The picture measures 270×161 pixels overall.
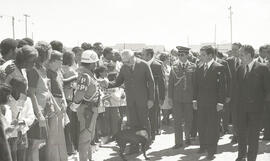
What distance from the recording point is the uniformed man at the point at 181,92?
32.2ft

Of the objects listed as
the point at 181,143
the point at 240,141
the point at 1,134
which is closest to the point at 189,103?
the point at 181,143

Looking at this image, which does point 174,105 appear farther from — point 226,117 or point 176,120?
point 226,117

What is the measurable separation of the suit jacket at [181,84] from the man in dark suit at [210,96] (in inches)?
32.2

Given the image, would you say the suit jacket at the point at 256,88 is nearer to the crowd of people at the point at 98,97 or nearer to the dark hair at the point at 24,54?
the crowd of people at the point at 98,97

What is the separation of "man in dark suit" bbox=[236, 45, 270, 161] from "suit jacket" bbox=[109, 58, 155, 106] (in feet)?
7.02

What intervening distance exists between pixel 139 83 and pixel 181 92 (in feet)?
4.21

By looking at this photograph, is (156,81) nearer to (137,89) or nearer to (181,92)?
(181,92)

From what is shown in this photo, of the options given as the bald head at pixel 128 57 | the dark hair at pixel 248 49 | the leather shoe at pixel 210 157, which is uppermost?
the dark hair at pixel 248 49

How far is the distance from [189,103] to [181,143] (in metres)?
1.00

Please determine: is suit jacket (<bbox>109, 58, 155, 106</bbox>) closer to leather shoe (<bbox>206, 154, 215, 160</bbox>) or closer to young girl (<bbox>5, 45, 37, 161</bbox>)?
leather shoe (<bbox>206, 154, 215, 160</bbox>)

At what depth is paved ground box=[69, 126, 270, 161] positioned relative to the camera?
880cm

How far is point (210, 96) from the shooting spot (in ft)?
28.7

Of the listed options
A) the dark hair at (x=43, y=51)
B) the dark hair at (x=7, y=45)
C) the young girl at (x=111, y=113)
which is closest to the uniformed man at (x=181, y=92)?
the young girl at (x=111, y=113)

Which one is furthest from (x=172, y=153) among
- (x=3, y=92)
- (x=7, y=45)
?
(x=3, y=92)
